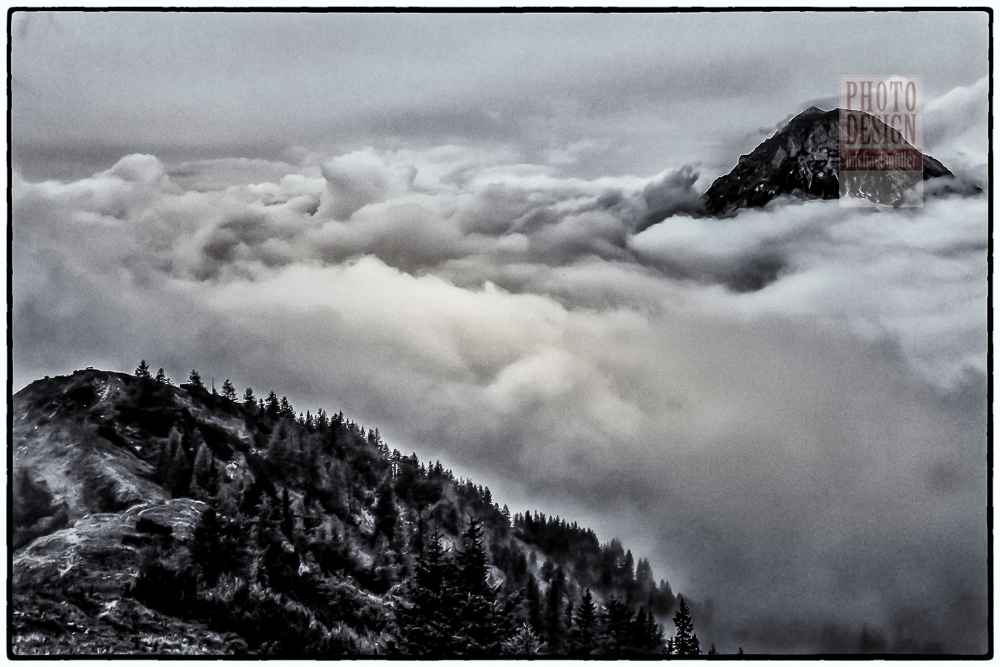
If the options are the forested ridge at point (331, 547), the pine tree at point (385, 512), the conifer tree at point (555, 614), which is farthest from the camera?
the pine tree at point (385, 512)

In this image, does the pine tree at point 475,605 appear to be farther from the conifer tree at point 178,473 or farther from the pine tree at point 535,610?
the conifer tree at point 178,473

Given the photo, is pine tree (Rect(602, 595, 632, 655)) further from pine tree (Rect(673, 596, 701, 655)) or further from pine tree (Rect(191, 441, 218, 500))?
pine tree (Rect(191, 441, 218, 500))

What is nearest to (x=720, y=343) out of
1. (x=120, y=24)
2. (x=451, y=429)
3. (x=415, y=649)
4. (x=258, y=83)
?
(x=451, y=429)

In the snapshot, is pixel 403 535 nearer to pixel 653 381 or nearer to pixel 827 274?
pixel 653 381

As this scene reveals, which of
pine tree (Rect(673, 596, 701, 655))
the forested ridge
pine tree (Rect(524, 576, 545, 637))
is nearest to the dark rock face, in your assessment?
the forested ridge

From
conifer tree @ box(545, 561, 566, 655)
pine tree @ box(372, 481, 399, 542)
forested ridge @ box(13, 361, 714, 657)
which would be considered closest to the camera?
forested ridge @ box(13, 361, 714, 657)

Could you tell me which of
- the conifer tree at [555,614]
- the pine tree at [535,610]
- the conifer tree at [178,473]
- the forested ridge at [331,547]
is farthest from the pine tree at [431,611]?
the conifer tree at [178,473]
